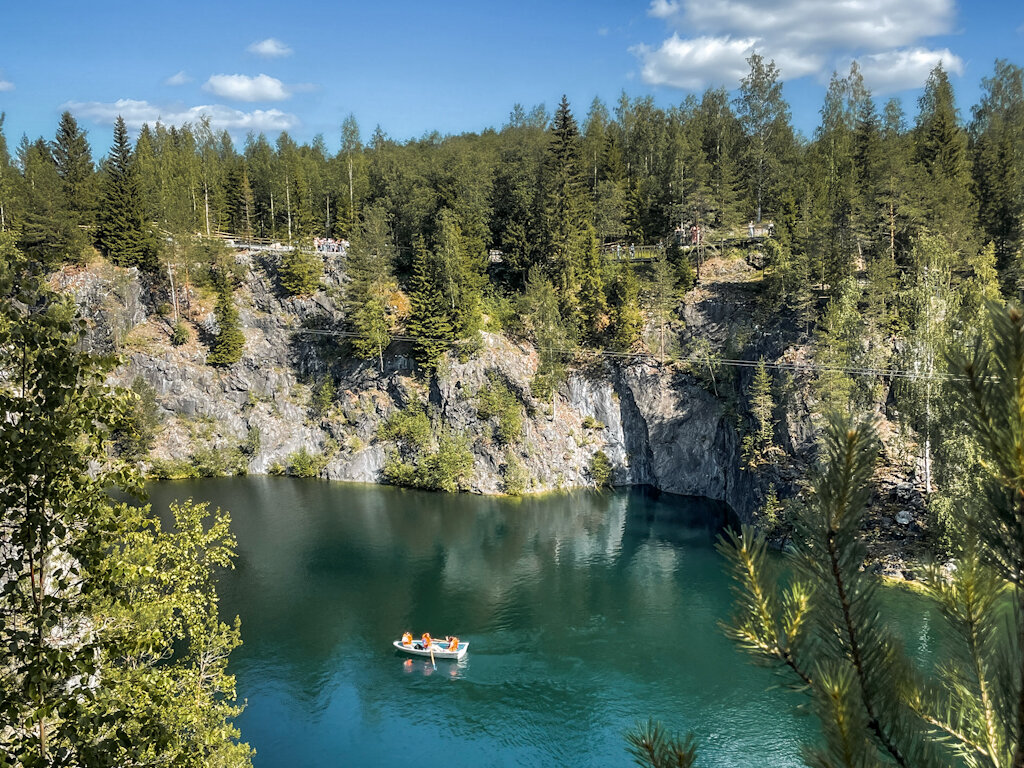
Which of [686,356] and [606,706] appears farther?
[686,356]

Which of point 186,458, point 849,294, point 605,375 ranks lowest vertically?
point 186,458

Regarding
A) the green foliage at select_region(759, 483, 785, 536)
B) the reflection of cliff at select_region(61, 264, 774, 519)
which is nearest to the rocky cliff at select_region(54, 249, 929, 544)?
the reflection of cliff at select_region(61, 264, 774, 519)

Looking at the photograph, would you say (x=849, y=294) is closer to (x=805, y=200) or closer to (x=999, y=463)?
(x=805, y=200)

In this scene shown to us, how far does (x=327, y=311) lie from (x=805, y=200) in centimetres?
3326

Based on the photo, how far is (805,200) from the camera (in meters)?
41.1

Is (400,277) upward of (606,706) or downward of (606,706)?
upward

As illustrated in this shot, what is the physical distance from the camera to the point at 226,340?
48.8m

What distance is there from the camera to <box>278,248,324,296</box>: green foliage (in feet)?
164

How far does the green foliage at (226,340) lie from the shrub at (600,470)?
26.6 meters

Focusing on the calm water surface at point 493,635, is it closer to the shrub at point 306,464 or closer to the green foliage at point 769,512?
the green foliage at point 769,512

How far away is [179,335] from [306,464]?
45.1 feet

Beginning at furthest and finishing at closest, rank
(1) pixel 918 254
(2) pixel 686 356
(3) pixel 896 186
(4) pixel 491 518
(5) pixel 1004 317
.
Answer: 1. (2) pixel 686 356
2. (4) pixel 491 518
3. (3) pixel 896 186
4. (1) pixel 918 254
5. (5) pixel 1004 317

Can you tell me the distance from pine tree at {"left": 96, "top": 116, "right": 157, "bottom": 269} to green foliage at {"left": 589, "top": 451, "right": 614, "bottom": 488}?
35758 mm

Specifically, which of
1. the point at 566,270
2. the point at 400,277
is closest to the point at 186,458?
the point at 400,277
